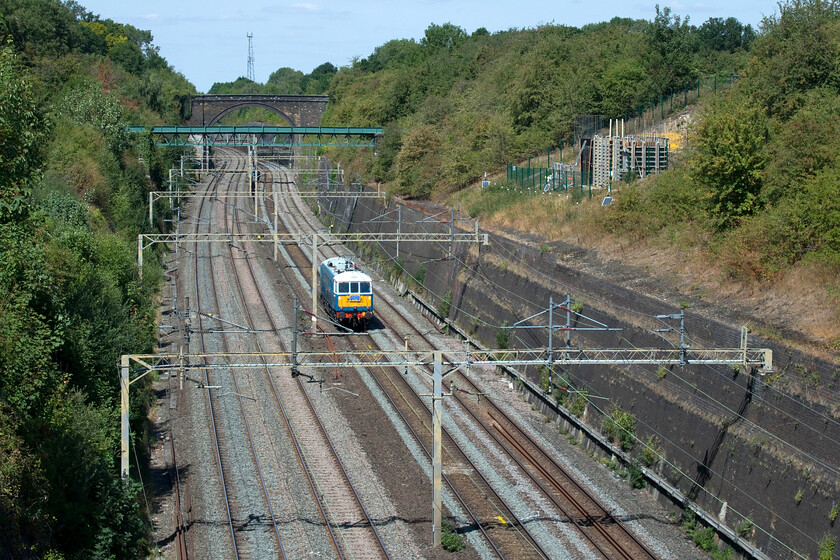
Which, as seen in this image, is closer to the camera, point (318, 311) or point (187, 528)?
point (187, 528)

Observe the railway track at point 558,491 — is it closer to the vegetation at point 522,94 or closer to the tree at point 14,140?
the tree at point 14,140

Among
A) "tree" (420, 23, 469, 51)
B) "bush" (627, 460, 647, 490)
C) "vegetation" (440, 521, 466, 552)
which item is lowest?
"vegetation" (440, 521, 466, 552)

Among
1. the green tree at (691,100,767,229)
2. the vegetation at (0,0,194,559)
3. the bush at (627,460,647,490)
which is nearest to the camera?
the vegetation at (0,0,194,559)

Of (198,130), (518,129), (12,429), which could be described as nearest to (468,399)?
(12,429)

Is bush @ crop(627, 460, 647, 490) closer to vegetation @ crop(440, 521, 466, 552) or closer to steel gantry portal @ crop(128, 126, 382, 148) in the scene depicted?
Answer: vegetation @ crop(440, 521, 466, 552)

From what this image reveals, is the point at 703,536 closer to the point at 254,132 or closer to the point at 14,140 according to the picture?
the point at 14,140

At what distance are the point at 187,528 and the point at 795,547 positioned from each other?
12.9 m

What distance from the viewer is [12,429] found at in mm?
15719

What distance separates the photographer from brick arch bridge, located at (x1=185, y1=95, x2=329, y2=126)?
318ft

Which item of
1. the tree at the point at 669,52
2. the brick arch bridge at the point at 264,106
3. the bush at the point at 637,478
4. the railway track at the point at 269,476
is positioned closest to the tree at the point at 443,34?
the brick arch bridge at the point at 264,106

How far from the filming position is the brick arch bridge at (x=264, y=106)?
96.9m

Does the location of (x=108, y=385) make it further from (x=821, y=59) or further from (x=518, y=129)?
(x=518, y=129)

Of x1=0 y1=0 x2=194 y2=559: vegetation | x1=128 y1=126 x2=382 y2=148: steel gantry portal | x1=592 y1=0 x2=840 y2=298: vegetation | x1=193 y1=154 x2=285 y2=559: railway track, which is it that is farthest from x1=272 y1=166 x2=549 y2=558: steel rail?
x1=128 y1=126 x2=382 y2=148: steel gantry portal

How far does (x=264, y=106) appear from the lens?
9856 cm
